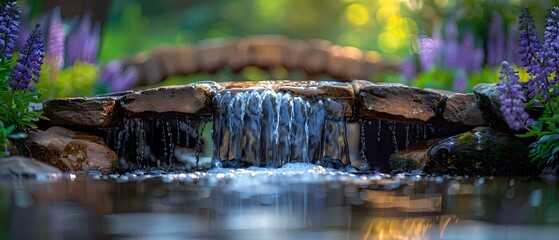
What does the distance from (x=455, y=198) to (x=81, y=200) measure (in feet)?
5.19

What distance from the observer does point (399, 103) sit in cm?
647

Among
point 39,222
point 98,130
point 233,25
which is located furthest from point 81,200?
point 233,25

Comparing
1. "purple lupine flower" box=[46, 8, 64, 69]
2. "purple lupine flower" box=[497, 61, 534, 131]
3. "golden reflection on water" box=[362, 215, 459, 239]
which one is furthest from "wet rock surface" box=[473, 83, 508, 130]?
"purple lupine flower" box=[46, 8, 64, 69]

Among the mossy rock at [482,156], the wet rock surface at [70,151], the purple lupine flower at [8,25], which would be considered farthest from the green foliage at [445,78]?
the purple lupine flower at [8,25]

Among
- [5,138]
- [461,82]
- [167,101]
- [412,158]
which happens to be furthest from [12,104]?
[461,82]

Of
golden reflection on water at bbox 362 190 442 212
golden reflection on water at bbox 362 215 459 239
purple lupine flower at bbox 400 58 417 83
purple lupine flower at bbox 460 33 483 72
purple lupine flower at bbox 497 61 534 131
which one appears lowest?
golden reflection on water at bbox 362 190 442 212

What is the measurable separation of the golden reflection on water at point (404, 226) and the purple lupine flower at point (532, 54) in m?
2.76

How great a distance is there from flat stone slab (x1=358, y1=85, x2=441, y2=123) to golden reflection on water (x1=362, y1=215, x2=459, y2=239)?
3455 millimetres

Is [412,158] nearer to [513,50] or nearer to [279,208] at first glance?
[279,208]

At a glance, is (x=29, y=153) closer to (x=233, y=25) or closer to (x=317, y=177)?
(x=317, y=177)

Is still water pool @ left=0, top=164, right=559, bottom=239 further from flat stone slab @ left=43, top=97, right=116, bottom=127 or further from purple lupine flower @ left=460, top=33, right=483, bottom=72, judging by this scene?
purple lupine flower @ left=460, top=33, right=483, bottom=72

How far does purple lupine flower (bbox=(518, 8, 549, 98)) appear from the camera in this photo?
551 centimetres

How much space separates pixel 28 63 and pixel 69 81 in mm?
2965

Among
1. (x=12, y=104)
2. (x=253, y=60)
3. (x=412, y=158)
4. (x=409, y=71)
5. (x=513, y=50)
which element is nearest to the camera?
(x=12, y=104)
